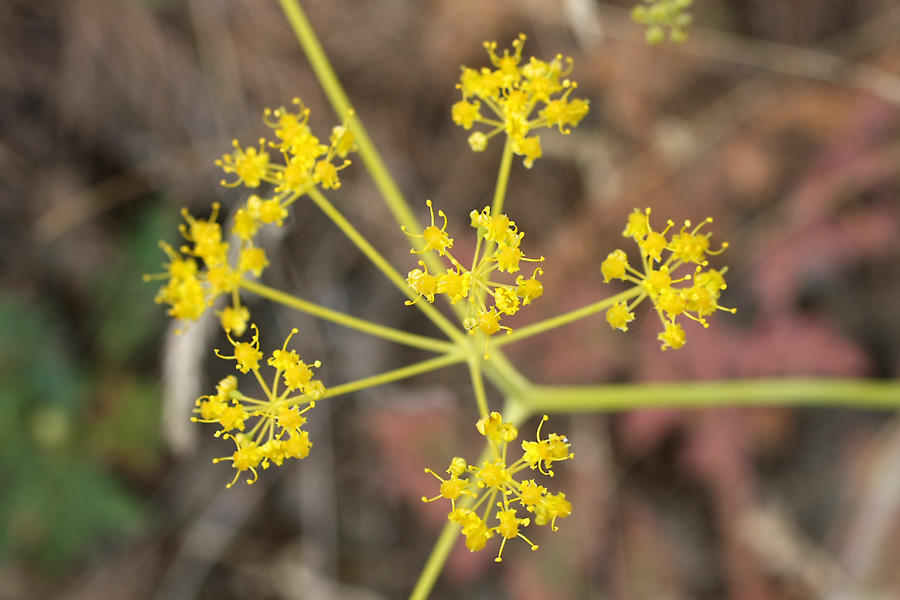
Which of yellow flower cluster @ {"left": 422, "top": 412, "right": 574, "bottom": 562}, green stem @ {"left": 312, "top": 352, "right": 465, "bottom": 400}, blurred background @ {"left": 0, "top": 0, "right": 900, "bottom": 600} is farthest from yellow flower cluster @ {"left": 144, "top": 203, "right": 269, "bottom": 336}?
blurred background @ {"left": 0, "top": 0, "right": 900, "bottom": 600}

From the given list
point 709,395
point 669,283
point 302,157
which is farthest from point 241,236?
point 709,395

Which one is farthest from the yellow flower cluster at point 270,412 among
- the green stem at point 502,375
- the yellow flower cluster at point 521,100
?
the yellow flower cluster at point 521,100

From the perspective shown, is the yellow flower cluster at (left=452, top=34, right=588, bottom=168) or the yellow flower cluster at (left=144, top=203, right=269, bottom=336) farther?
the yellow flower cluster at (left=452, top=34, right=588, bottom=168)

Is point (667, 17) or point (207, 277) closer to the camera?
point (207, 277)

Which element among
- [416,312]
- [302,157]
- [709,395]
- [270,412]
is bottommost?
[270,412]

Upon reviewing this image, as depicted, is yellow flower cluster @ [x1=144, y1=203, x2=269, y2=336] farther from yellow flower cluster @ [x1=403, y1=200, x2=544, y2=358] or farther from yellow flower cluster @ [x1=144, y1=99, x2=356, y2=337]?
yellow flower cluster @ [x1=403, y1=200, x2=544, y2=358]

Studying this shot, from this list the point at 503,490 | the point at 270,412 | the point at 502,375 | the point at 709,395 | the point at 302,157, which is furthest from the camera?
the point at 709,395

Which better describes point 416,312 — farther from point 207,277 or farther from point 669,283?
point 669,283

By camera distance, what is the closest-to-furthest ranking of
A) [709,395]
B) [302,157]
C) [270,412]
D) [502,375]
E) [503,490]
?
[503,490] < [270,412] < [302,157] < [502,375] < [709,395]
